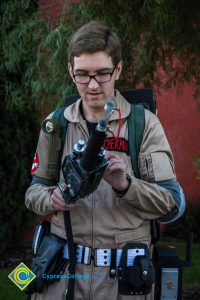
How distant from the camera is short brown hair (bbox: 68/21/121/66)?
6.57ft

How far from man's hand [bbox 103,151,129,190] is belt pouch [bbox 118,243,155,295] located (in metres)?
0.24

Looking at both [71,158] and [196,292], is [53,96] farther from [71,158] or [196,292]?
[71,158]

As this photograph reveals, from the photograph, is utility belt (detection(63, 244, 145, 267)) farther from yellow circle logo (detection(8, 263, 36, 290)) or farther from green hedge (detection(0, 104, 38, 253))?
green hedge (detection(0, 104, 38, 253))

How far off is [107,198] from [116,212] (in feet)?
0.20

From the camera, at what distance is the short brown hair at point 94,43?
200 cm

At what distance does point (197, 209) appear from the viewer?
7555 millimetres

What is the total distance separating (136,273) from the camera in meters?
1.95

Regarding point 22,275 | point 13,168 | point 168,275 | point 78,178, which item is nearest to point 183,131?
point 13,168

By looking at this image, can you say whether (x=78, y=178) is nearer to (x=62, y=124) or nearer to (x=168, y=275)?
(x=62, y=124)

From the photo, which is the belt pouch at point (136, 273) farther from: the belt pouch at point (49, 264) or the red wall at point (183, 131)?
the red wall at point (183, 131)

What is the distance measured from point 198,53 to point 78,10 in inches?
39.0

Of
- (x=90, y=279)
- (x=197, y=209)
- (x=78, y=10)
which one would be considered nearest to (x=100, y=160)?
(x=90, y=279)

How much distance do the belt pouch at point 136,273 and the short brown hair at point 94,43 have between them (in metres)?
0.71

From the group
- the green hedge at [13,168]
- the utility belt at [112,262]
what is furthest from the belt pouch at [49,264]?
the green hedge at [13,168]
